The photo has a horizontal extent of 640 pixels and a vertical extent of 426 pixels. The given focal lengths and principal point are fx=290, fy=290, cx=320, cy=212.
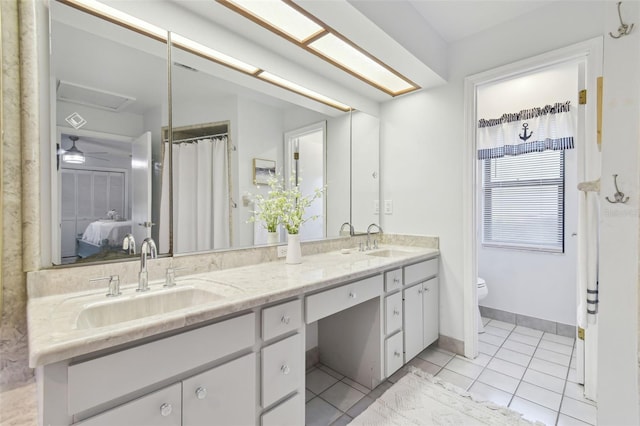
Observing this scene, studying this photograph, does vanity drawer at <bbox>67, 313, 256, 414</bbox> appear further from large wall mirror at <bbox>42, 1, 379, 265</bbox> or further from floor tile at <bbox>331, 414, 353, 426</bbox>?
floor tile at <bbox>331, 414, 353, 426</bbox>

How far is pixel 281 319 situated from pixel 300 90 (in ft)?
5.60

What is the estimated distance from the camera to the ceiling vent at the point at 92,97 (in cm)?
123

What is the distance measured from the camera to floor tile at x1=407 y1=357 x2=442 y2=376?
2.16 metres

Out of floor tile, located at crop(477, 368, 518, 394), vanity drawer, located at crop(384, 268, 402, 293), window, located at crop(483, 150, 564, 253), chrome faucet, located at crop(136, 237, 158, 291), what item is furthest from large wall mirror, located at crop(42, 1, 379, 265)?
window, located at crop(483, 150, 564, 253)

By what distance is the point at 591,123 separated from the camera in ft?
6.04

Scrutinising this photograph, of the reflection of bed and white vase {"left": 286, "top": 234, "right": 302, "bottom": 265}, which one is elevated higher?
the reflection of bed

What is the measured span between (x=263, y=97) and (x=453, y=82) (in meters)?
1.59

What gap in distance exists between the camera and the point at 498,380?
2.03 m

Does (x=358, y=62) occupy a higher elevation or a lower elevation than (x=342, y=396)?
higher

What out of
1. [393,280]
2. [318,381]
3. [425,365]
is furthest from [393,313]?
[318,381]

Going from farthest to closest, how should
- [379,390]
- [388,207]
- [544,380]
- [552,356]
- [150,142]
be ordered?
[388,207] < [552,356] < [544,380] < [379,390] < [150,142]

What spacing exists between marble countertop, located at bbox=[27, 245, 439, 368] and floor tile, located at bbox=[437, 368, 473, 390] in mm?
894

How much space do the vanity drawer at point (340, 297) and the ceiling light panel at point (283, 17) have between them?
155 cm

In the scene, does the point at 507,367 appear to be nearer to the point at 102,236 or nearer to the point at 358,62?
the point at 358,62
